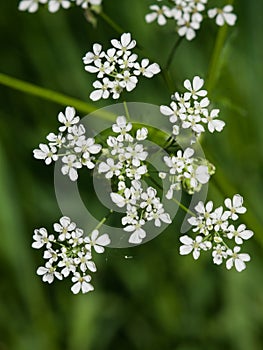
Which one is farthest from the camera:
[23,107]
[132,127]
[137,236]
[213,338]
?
[23,107]

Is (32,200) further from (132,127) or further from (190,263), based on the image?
(132,127)

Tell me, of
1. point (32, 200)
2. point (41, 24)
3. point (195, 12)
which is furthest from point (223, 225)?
point (41, 24)

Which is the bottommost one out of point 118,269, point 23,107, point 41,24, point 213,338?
point 213,338

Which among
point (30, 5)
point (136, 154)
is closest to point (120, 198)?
point (136, 154)

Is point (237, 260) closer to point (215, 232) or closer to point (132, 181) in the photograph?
point (215, 232)

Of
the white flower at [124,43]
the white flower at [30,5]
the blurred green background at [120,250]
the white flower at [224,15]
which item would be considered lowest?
the blurred green background at [120,250]

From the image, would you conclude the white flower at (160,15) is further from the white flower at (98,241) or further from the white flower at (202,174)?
the white flower at (98,241)

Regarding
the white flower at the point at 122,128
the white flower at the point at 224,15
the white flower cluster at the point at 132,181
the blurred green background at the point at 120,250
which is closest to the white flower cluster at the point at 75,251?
the white flower cluster at the point at 132,181
